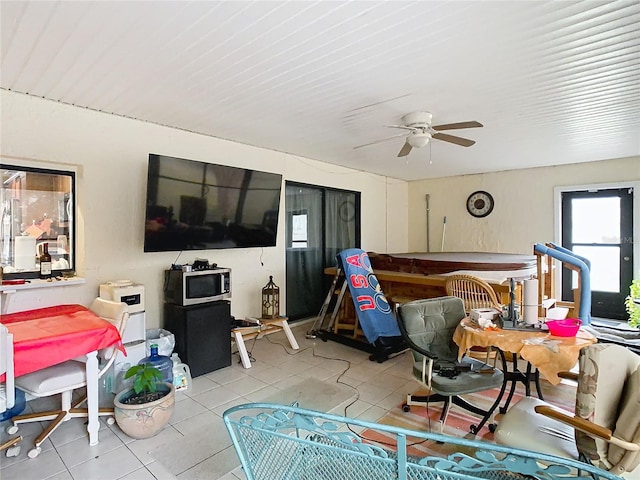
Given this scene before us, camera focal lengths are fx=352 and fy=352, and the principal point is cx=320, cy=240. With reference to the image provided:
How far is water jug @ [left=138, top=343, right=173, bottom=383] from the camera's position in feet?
9.53

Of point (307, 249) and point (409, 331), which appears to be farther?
point (307, 249)

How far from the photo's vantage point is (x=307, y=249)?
5.43 metres

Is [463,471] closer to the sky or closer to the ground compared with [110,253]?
closer to the ground

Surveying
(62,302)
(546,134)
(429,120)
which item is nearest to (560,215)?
(546,134)

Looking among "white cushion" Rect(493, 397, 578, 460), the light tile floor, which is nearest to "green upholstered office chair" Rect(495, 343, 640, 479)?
"white cushion" Rect(493, 397, 578, 460)

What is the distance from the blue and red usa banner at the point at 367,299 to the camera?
4.07 metres

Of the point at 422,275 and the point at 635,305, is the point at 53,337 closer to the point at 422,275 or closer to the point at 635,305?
the point at 422,275

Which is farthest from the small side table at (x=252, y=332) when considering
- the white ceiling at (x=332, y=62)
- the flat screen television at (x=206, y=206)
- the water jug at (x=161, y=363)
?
the white ceiling at (x=332, y=62)

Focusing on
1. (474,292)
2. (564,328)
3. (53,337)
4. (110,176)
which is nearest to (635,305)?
(474,292)

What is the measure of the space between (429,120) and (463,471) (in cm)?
283

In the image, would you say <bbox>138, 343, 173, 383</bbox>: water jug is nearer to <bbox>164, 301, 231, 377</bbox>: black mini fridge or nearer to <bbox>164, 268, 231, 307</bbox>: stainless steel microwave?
<bbox>164, 301, 231, 377</bbox>: black mini fridge

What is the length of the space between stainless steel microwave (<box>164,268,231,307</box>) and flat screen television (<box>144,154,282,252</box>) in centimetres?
31

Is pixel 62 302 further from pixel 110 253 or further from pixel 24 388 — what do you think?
pixel 24 388

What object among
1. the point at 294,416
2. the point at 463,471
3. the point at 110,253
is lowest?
the point at 463,471
